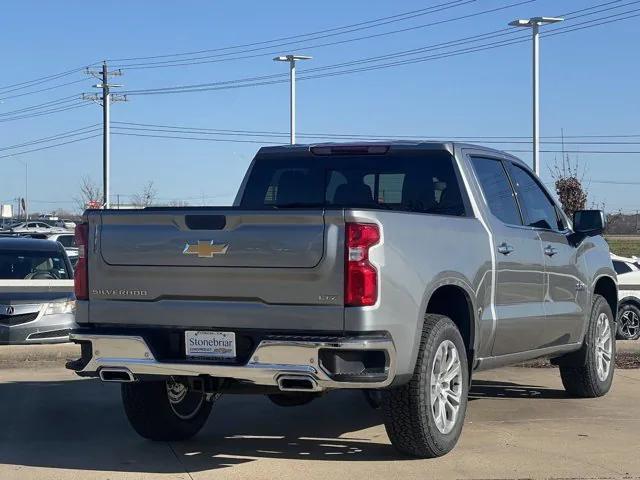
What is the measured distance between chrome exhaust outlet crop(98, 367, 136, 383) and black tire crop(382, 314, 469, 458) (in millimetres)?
1582

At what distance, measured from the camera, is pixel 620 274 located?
59.6ft

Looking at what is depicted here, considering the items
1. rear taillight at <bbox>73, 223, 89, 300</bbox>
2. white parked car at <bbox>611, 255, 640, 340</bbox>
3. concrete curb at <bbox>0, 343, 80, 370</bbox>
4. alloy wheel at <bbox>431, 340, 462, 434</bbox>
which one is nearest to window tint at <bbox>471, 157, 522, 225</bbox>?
alloy wheel at <bbox>431, 340, 462, 434</bbox>

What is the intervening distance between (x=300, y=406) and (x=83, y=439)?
220 centimetres

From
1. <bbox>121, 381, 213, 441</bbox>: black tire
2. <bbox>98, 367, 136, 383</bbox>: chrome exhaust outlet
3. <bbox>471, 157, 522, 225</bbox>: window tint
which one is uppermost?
<bbox>471, 157, 522, 225</bbox>: window tint

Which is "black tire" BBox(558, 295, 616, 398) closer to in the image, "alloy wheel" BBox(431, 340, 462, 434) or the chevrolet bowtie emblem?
"alloy wheel" BBox(431, 340, 462, 434)

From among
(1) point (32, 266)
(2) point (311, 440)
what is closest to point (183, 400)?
(2) point (311, 440)

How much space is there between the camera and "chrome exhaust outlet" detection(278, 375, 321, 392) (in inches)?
239

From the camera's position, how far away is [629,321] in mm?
17547

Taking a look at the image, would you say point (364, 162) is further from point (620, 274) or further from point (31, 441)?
point (620, 274)

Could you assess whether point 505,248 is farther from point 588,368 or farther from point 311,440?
point 588,368

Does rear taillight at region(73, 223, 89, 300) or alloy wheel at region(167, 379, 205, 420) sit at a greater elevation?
rear taillight at region(73, 223, 89, 300)

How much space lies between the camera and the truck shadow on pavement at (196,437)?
22.9ft

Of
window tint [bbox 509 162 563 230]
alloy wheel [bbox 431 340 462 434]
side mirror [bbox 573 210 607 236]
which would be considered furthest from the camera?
side mirror [bbox 573 210 607 236]

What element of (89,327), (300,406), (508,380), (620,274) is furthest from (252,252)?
(620,274)
